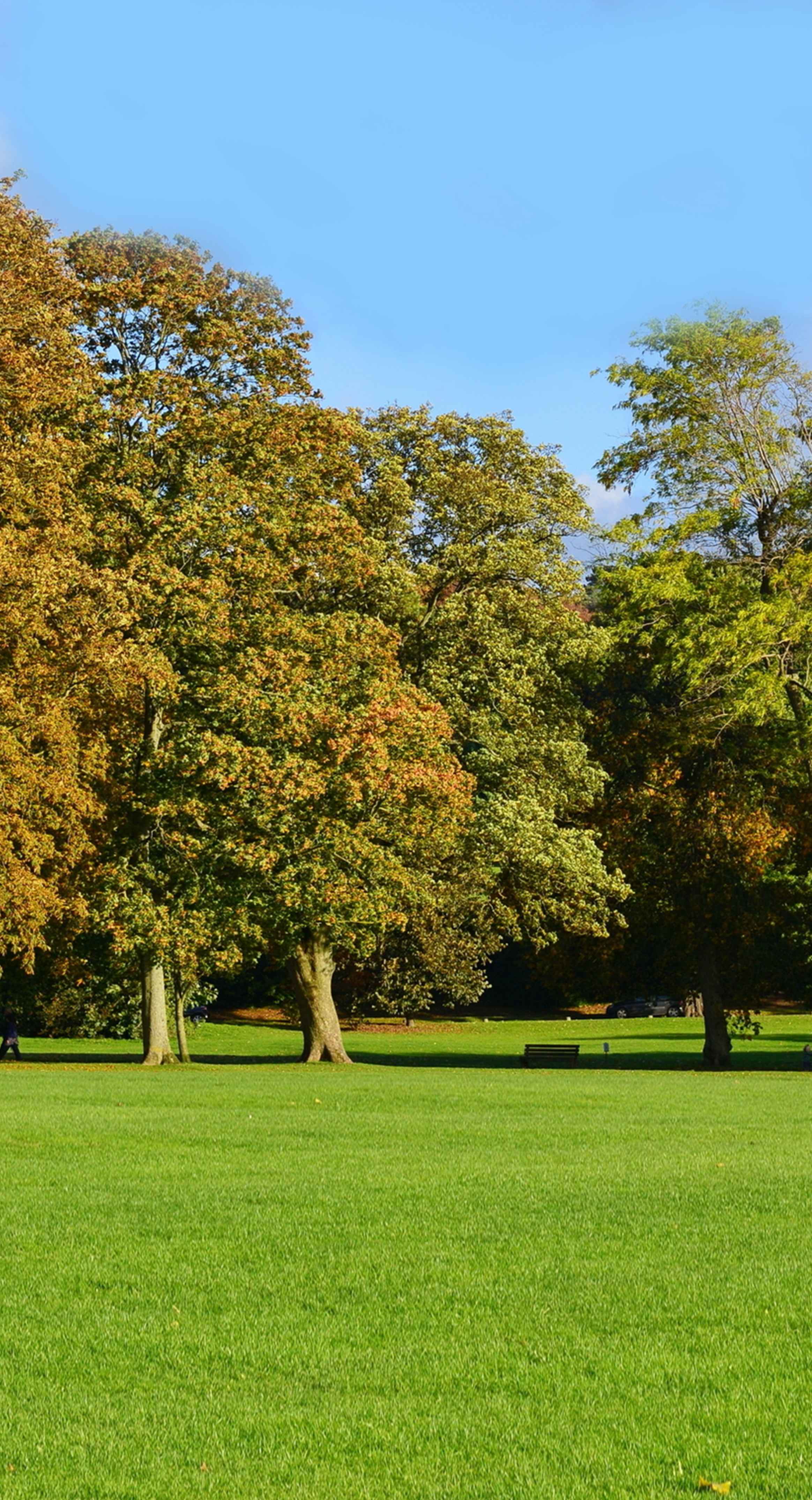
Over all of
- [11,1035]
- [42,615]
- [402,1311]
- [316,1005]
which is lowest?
[402,1311]

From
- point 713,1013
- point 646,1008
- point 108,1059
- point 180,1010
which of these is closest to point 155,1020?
point 108,1059

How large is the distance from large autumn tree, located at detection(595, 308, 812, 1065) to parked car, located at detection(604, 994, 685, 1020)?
3467 centimetres

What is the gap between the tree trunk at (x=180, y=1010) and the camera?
134ft

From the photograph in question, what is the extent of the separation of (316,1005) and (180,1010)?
21.1 feet

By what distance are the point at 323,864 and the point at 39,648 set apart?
738cm

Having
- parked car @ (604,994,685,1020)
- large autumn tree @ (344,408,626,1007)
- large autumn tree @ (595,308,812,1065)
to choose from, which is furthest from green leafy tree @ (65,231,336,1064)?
parked car @ (604,994,685,1020)

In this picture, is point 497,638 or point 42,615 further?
point 497,638

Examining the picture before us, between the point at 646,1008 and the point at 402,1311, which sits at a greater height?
the point at 646,1008

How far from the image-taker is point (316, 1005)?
126ft

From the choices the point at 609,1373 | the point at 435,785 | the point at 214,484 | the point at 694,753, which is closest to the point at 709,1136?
the point at 609,1373

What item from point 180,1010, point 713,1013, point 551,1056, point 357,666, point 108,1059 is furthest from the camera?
point 180,1010

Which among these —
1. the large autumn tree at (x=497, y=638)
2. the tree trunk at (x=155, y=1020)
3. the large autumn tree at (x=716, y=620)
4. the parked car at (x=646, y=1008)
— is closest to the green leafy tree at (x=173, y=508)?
the tree trunk at (x=155, y=1020)

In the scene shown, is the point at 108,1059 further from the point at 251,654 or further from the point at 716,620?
the point at 716,620

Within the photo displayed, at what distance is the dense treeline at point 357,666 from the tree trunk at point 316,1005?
8cm
